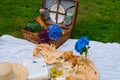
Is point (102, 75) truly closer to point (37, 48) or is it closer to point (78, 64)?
point (78, 64)

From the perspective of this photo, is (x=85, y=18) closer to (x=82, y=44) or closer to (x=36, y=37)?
(x=36, y=37)

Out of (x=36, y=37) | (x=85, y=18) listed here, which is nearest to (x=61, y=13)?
(x=36, y=37)

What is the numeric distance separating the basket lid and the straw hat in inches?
40.8

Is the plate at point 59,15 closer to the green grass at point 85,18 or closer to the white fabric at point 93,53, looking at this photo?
the green grass at point 85,18

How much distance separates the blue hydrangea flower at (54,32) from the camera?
3098mm

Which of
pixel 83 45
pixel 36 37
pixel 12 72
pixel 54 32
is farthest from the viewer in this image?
pixel 36 37

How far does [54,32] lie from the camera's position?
10.2 ft

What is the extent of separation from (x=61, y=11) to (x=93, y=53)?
75 centimetres

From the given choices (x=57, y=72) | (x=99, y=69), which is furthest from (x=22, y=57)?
(x=99, y=69)

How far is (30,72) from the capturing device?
2701 millimetres

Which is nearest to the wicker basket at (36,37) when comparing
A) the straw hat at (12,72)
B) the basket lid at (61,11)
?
the basket lid at (61,11)

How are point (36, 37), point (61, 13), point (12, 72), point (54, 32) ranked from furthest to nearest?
1. point (61, 13)
2. point (36, 37)
3. point (54, 32)
4. point (12, 72)

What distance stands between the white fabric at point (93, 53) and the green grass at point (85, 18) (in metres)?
0.41

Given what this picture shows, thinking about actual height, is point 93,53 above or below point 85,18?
below
